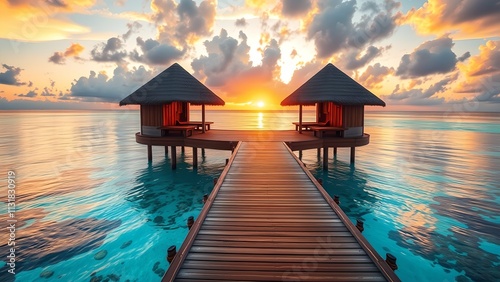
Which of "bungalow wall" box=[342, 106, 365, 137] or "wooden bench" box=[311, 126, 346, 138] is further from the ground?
"bungalow wall" box=[342, 106, 365, 137]

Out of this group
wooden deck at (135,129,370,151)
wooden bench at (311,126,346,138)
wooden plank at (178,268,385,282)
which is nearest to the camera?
wooden plank at (178,268,385,282)

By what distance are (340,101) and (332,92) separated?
3.05 feet

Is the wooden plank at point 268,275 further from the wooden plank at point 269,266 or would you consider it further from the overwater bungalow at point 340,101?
the overwater bungalow at point 340,101

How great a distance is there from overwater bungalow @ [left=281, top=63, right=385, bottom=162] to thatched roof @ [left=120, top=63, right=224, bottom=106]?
5.26m

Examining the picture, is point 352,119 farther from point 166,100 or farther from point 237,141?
point 166,100

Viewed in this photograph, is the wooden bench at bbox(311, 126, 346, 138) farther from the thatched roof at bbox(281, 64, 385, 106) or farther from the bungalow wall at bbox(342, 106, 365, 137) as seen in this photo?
the thatched roof at bbox(281, 64, 385, 106)

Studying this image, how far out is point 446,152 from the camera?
2394cm

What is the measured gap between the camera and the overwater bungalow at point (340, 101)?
13.0 meters

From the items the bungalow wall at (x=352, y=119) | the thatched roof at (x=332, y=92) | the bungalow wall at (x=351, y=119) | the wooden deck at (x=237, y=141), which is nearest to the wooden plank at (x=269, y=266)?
the wooden deck at (x=237, y=141)

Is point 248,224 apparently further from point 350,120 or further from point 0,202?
point 0,202

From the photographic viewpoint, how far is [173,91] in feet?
44.6

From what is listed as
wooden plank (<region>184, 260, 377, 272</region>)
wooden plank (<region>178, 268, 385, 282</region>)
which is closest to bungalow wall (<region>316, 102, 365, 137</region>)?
wooden plank (<region>184, 260, 377, 272</region>)

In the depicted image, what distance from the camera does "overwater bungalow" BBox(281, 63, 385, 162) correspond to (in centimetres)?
1301

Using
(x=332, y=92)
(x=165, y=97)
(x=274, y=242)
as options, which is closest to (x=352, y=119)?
(x=332, y=92)
